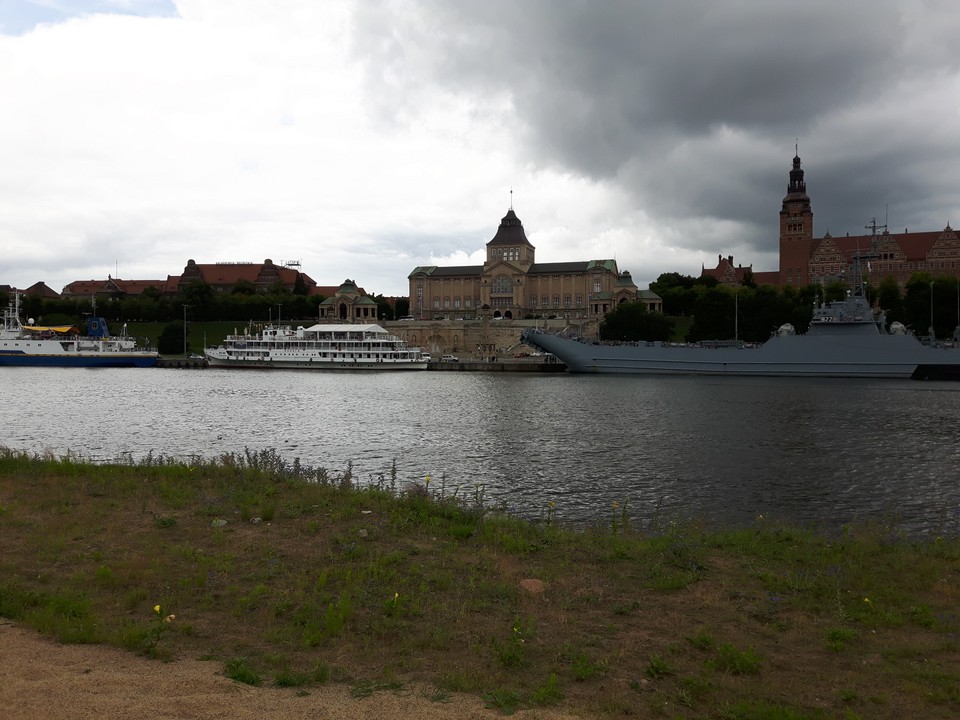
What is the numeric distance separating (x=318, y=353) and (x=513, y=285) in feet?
243

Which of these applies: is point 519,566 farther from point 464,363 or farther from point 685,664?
point 464,363

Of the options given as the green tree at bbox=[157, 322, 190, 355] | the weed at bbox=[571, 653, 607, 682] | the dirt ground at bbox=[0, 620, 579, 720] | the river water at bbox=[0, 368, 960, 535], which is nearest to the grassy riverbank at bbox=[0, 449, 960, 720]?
the weed at bbox=[571, 653, 607, 682]

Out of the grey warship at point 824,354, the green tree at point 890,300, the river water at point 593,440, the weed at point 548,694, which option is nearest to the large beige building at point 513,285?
the green tree at point 890,300

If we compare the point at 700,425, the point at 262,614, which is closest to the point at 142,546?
the point at 262,614

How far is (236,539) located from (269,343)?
98620mm

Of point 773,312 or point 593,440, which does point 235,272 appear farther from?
point 593,440

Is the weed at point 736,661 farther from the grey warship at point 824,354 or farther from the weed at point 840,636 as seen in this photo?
the grey warship at point 824,354

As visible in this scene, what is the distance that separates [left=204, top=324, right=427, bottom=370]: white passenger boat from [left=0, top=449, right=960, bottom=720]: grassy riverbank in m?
85.7

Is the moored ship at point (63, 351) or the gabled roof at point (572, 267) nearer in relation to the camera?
the moored ship at point (63, 351)

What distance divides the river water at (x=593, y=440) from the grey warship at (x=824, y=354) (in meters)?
14.1

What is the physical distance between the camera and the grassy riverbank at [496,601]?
761 cm

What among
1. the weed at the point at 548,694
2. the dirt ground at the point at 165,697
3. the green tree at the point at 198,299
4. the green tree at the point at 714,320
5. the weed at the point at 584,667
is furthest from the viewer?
the green tree at the point at 198,299

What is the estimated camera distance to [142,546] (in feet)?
39.9

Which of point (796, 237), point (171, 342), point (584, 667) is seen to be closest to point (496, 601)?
point (584, 667)
